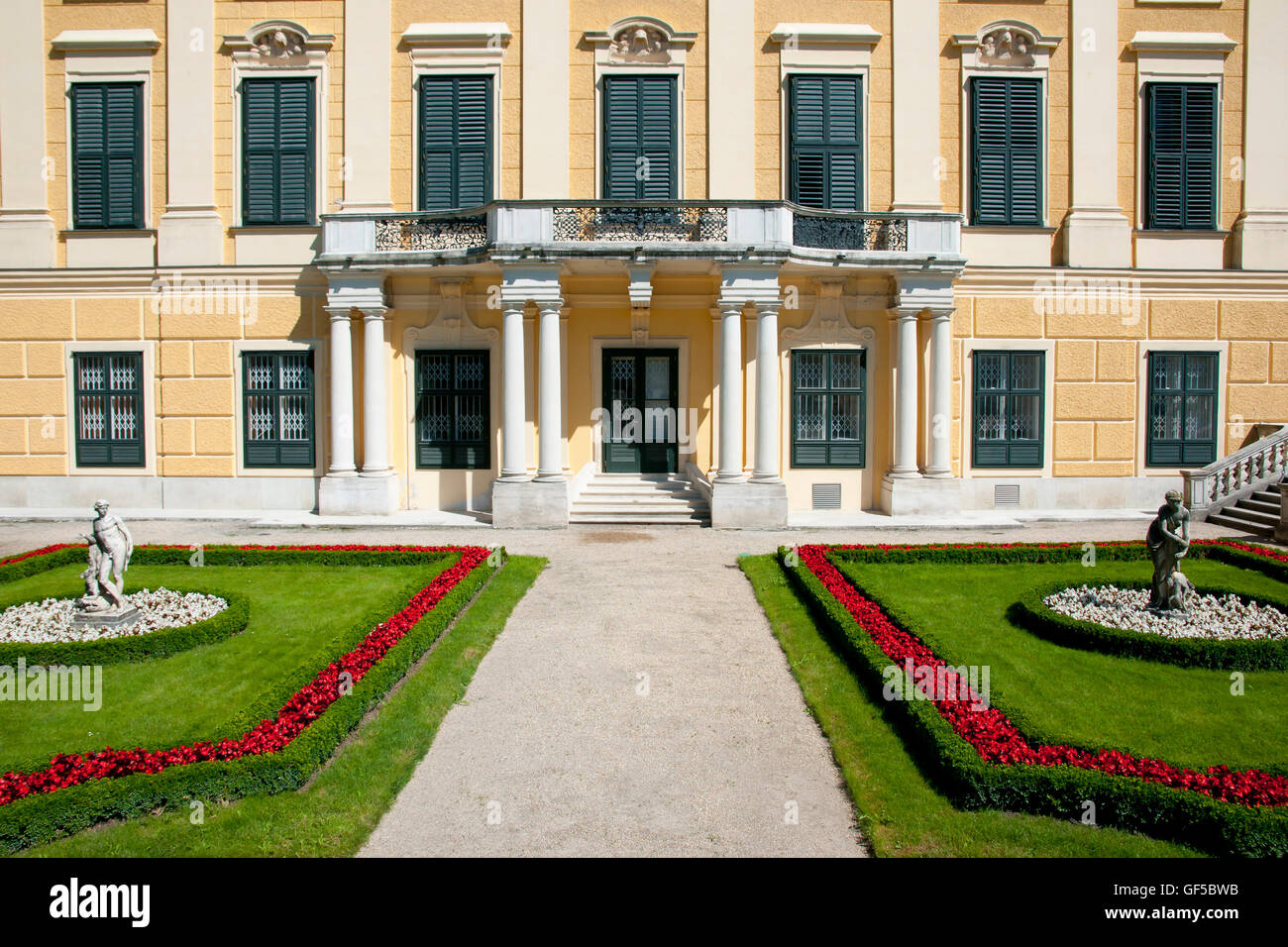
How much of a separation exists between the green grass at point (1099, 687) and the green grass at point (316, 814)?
570 centimetres

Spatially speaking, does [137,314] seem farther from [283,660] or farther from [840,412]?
[840,412]

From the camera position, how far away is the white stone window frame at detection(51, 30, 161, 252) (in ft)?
72.6

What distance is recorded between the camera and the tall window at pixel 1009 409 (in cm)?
2209

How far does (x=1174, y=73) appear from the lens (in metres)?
22.1

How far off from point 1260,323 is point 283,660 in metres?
25.4

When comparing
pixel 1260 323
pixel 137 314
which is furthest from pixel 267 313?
pixel 1260 323

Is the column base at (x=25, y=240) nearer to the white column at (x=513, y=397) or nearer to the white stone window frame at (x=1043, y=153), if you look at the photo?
the white column at (x=513, y=397)

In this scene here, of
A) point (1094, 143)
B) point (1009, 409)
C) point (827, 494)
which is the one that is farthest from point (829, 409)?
point (1094, 143)

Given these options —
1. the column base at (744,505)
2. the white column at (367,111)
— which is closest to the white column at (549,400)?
the column base at (744,505)

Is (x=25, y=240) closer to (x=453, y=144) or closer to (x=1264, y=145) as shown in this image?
(x=453, y=144)

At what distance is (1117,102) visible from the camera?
22125 mm

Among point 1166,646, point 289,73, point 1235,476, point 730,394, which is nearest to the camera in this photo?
point 1166,646

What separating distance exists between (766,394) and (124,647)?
1409 cm

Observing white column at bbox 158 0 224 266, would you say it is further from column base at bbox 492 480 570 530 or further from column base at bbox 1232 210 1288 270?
column base at bbox 1232 210 1288 270
